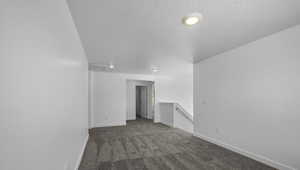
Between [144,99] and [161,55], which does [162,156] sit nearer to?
[161,55]

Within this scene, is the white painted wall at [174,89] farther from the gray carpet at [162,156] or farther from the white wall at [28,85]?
the white wall at [28,85]

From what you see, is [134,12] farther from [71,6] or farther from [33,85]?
[33,85]

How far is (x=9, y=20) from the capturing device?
A: 1.81 feet

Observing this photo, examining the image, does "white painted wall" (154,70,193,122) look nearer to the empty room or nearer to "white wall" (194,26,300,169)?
the empty room

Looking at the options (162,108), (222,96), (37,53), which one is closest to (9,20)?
(37,53)

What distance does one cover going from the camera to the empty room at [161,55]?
2.19 ft

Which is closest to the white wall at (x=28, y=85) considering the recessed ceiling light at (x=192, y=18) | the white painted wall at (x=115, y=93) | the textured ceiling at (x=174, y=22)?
the textured ceiling at (x=174, y=22)

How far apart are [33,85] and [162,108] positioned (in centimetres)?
586

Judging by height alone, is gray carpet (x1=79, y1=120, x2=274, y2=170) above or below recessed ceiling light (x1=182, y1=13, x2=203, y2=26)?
below

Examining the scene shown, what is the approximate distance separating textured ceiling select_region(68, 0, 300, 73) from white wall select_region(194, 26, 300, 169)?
31 centimetres

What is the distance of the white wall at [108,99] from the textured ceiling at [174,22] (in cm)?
285

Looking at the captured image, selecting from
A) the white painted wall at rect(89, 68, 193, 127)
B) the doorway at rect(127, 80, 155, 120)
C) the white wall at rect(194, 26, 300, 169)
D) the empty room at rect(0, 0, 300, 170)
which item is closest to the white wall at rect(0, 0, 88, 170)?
the empty room at rect(0, 0, 300, 170)

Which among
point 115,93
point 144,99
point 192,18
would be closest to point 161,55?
point 192,18

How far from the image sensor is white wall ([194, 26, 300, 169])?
2.04 metres
